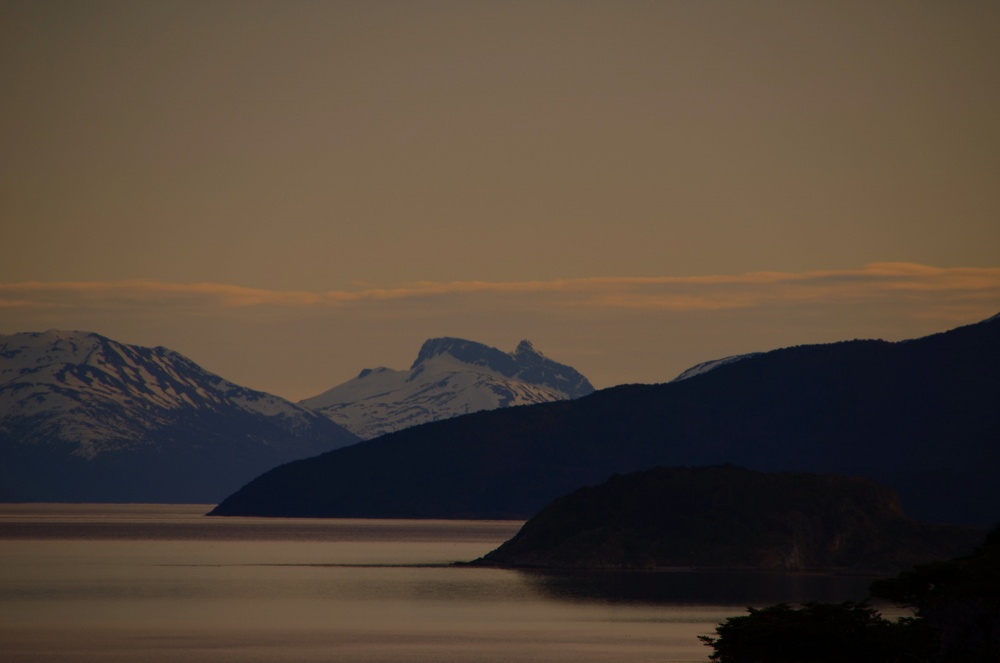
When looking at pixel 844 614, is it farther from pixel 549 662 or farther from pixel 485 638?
pixel 485 638

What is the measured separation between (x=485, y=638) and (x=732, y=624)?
2078 inches

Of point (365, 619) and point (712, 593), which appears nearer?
point (365, 619)

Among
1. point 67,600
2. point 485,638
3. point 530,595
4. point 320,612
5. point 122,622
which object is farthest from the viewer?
point 530,595

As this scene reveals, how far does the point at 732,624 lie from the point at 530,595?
99.5 meters

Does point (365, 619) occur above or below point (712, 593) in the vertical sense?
below

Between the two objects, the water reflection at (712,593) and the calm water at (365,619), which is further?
the water reflection at (712,593)

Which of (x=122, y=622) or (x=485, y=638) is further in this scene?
(x=122, y=622)

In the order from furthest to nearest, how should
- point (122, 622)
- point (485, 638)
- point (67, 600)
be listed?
point (67, 600)
point (122, 622)
point (485, 638)

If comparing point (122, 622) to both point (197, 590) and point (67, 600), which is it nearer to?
point (67, 600)

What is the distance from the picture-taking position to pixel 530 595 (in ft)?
597

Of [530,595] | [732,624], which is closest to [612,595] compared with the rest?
[530,595]

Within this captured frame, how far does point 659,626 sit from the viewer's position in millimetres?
144875

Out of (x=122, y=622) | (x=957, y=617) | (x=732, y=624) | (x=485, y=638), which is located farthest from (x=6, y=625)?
(x=957, y=617)

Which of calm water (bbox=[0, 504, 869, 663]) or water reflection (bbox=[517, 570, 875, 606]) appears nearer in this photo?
calm water (bbox=[0, 504, 869, 663])
